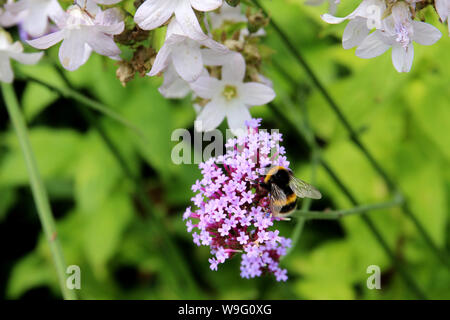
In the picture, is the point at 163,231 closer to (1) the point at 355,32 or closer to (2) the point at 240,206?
(2) the point at 240,206

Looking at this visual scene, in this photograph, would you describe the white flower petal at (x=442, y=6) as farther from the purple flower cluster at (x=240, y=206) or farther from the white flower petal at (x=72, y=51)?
the white flower petal at (x=72, y=51)

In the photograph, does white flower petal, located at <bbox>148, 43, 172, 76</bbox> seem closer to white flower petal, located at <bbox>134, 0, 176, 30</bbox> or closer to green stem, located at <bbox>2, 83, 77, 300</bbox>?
white flower petal, located at <bbox>134, 0, 176, 30</bbox>

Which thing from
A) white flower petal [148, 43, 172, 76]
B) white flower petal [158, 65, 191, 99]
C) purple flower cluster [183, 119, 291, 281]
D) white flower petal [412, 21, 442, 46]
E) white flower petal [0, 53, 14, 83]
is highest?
white flower petal [0, 53, 14, 83]

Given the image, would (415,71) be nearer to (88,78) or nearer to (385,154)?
(385,154)

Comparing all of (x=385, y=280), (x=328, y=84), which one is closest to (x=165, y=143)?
(x=328, y=84)

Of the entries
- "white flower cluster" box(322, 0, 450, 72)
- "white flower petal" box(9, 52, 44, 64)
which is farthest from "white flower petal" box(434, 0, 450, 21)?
"white flower petal" box(9, 52, 44, 64)
